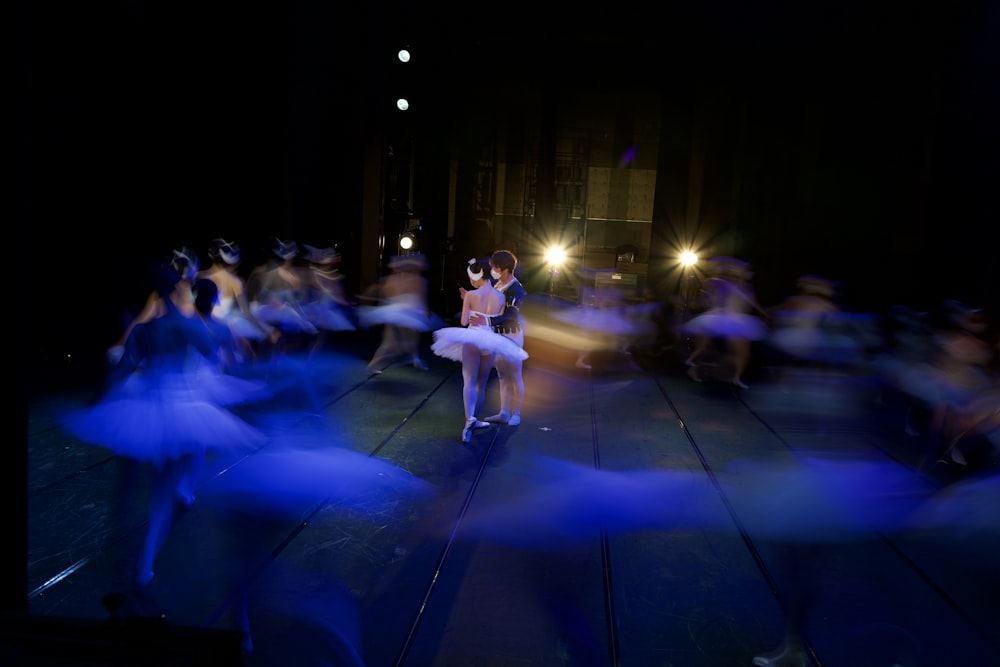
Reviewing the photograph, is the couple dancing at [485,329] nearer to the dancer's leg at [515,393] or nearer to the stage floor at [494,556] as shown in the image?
the dancer's leg at [515,393]

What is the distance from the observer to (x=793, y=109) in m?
15.1

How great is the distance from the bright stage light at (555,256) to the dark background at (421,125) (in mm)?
8427

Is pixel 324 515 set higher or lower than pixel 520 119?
lower

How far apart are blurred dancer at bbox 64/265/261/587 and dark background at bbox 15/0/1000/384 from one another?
281cm

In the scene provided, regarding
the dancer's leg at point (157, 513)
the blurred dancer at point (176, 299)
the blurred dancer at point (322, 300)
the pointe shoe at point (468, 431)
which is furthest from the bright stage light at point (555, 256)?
the dancer's leg at point (157, 513)

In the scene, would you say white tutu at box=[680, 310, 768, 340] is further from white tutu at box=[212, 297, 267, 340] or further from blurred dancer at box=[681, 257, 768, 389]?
white tutu at box=[212, 297, 267, 340]

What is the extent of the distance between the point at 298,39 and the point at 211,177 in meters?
3.39

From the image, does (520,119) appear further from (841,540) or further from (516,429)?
(841,540)

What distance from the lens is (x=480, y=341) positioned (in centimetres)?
664

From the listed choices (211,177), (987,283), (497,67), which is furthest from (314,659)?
(497,67)

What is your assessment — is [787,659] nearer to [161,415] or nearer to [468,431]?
[161,415]

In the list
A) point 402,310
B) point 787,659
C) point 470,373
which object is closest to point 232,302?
point 402,310

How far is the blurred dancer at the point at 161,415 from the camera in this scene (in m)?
3.43

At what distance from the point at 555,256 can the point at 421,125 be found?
1191 centimetres
